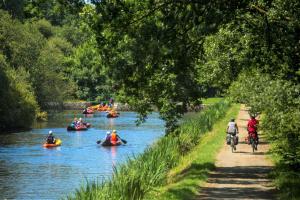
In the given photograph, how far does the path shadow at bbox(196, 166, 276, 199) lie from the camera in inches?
659

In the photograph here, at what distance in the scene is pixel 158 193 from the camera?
17.8 metres

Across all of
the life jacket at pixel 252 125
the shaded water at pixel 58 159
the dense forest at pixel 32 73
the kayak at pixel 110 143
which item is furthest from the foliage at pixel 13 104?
the life jacket at pixel 252 125

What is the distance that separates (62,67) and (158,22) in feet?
298

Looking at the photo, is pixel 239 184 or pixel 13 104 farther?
pixel 13 104

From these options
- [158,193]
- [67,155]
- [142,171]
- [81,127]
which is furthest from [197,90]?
[81,127]

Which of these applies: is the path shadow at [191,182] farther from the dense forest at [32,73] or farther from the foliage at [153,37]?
the dense forest at [32,73]

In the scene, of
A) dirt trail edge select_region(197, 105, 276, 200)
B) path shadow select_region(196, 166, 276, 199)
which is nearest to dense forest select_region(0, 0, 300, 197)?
path shadow select_region(196, 166, 276, 199)

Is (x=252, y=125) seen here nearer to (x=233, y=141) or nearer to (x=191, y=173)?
(x=233, y=141)

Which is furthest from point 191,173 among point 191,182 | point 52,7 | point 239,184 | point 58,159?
point 58,159

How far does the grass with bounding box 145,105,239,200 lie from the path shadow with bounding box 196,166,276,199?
36cm

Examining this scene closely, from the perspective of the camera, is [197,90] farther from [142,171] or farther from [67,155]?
[67,155]

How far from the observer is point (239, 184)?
1894 centimetres

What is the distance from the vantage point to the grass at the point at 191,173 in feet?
55.6

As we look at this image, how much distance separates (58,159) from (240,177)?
77.8 feet
